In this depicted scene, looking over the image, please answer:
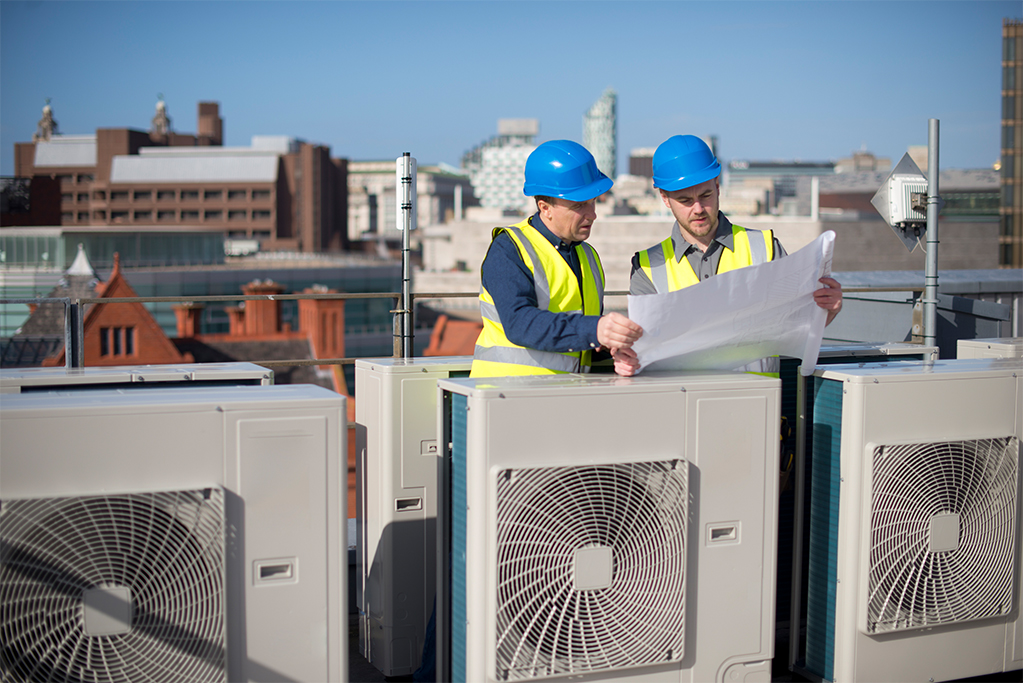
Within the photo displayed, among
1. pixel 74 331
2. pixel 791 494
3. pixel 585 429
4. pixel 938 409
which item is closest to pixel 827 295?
pixel 938 409

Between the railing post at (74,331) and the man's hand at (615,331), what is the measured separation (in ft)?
8.95

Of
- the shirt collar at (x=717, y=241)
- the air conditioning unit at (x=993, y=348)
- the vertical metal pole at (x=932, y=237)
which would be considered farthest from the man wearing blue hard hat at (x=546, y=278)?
the vertical metal pole at (x=932, y=237)

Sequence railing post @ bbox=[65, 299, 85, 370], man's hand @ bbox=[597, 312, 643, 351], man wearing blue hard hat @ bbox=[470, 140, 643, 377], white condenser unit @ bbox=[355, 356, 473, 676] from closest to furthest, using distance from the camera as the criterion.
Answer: man's hand @ bbox=[597, 312, 643, 351]
man wearing blue hard hat @ bbox=[470, 140, 643, 377]
white condenser unit @ bbox=[355, 356, 473, 676]
railing post @ bbox=[65, 299, 85, 370]

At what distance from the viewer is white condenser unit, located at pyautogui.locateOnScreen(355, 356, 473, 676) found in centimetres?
321

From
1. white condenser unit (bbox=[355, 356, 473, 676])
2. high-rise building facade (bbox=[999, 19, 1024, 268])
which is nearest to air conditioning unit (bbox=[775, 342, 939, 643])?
white condenser unit (bbox=[355, 356, 473, 676])

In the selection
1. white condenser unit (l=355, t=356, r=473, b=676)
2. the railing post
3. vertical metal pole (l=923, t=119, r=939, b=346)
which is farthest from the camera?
vertical metal pole (l=923, t=119, r=939, b=346)

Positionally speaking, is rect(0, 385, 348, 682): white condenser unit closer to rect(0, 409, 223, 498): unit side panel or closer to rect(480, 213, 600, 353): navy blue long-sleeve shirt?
rect(0, 409, 223, 498): unit side panel

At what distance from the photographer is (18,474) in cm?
222

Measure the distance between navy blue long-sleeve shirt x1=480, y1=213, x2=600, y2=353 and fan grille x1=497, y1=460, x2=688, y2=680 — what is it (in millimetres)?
387

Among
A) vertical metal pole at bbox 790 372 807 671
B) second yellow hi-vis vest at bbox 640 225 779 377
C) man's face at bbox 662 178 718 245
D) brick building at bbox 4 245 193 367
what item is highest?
man's face at bbox 662 178 718 245

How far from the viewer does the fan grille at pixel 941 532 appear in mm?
2988

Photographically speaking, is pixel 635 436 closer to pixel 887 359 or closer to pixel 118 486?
pixel 118 486

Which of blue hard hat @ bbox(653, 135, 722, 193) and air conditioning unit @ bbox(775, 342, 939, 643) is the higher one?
blue hard hat @ bbox(653, 135, 722, 193)

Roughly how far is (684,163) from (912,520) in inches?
54.1
